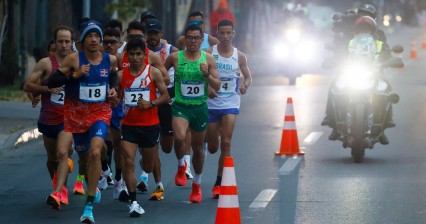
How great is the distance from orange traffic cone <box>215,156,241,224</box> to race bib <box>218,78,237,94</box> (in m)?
3.16

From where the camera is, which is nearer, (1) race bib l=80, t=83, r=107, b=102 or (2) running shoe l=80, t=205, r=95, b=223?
(2) running shoe l=80, t=205, r=95, b=223

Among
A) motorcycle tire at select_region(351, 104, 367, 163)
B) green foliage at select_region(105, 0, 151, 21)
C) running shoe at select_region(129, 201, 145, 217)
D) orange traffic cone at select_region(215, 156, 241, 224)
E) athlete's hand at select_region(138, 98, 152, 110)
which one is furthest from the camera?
green foliage at select_region(105, 0, 151, 21)

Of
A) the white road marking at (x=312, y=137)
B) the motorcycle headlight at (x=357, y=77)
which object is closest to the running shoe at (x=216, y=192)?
the motorcycle headlight at (x=357, y=77)

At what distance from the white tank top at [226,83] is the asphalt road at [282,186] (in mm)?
931

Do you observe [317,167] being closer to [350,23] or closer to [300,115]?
[350,23]

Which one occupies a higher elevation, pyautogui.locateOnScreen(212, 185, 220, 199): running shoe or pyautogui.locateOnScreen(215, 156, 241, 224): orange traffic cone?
pyautogui.locateOnScreen(215, 156, 241, 224): orange traffic cone

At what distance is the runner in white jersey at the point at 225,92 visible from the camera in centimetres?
1473

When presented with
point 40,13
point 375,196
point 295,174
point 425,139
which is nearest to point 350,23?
point 425,139

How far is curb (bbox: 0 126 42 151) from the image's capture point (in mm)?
19531

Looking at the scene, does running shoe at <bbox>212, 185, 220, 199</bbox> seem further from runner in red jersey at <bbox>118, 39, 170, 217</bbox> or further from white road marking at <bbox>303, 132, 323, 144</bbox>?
white road marking at <bbox>303, 132, 323, 144</bbox>

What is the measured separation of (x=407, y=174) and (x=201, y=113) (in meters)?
3.10

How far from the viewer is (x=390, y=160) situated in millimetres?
18000

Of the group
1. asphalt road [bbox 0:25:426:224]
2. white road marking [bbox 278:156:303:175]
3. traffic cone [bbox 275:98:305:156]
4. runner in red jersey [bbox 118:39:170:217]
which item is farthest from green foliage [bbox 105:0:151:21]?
runner in red jersey [bbox 118:39:170:217]

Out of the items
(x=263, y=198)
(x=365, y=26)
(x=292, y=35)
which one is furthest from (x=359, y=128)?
(x=292, y=35)
